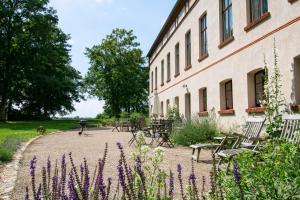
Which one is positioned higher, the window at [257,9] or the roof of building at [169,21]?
the roof of building at [169,21]

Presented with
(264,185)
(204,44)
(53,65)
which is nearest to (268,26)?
(204,44)

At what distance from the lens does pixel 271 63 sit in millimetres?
9328

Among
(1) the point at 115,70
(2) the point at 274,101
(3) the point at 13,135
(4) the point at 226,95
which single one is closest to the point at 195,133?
(4) the point at 226,95

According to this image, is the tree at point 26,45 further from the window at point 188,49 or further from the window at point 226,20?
the window at point 226,20

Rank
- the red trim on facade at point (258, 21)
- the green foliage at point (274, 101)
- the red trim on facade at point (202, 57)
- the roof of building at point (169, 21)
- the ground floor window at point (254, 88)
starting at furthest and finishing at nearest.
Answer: the roof of building at point (169, 21)
the red trim on facade at point (202, 57)
the ground floor window at point (254, 88)
the red trim on facade at point (258, 21)
the green foliage at point (274, 101)

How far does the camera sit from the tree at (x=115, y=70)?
47.2 meters

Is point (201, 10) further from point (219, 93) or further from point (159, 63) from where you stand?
point (159, 63)

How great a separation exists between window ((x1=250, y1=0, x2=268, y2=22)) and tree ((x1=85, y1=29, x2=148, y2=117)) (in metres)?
36.2

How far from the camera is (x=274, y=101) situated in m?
8.58

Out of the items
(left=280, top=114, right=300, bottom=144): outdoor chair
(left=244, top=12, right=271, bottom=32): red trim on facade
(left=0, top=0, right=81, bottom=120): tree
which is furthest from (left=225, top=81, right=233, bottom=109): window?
(left=0, top=0, right=81, bottom=120): tree

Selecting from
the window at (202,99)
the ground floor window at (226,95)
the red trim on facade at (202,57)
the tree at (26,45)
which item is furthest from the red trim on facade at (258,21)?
the tree at (26,45)

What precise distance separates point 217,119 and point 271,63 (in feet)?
14.9

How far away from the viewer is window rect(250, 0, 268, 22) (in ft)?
33.2

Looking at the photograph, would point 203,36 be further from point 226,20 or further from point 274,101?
point 274,101
